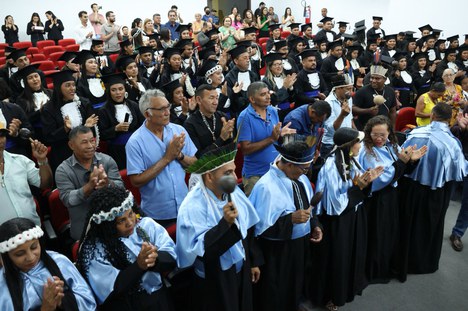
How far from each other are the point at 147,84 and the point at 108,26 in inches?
227

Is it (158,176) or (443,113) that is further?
(443,113)

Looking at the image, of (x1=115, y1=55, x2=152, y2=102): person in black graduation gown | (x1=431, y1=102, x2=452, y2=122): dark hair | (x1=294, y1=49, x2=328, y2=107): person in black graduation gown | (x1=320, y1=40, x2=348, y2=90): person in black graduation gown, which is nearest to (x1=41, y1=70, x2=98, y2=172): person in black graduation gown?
(x1=115, y1=55, x2=152, y2=102): person in black graduation gown

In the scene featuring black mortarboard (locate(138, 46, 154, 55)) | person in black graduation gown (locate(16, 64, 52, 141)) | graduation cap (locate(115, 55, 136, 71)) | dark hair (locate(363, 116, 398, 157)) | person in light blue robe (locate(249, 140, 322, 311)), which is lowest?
person in light blue robe (locate(249, 140, 322, 311))

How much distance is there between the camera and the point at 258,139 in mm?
4293

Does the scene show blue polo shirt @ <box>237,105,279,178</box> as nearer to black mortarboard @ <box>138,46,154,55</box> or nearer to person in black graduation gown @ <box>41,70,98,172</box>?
person in black graduation gown @ <box>41,70,98,172</box>

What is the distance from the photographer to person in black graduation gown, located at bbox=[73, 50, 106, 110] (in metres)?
6.04

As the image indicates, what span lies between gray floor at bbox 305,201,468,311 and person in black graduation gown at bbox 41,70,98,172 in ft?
11.4

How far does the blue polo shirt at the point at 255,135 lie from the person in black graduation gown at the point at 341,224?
0.89 meters

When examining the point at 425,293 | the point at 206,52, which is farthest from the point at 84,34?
the point at 425,293

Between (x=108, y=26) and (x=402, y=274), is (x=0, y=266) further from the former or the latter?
(x=108, y=26)

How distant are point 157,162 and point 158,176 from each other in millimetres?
123

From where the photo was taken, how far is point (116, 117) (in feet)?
16.4

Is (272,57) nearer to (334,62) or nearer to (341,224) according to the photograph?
(334,62)

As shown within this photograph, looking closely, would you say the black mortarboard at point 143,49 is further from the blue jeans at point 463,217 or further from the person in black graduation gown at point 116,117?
the blue jeans at point 463,217
